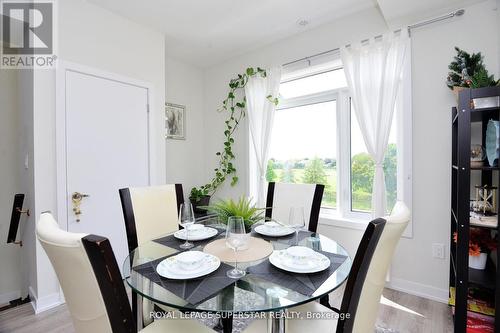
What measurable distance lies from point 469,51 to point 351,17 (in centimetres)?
110

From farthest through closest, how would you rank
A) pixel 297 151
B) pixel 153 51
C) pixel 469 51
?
pixel 297 151 < pixel 153 51 < pixel 469 51

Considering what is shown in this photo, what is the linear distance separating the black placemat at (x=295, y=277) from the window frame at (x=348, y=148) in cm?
151

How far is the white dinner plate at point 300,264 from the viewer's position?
1072 millimetres

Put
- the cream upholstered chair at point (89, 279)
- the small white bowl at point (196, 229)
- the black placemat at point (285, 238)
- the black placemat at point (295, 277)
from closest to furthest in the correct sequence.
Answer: the cream upholstered chair at point (89, 279)
the black placemat at point (295, 277)
the black placemat at point (285, 238)
the small white bowl at point (196, 229)

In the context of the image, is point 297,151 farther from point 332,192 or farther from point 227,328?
point 227,328

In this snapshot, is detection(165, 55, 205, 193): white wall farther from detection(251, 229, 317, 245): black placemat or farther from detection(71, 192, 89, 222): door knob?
detection(251, 229, 317, 245): black placemat

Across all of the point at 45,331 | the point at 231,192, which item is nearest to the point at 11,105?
the point at 45,331

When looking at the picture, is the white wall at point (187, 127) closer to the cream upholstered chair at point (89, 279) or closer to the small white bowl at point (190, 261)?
the small white bowl at point (190, 261)

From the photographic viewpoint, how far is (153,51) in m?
2.83

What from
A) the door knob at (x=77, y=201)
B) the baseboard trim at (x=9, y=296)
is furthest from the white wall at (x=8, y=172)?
the door knob at (x=77, y=201)

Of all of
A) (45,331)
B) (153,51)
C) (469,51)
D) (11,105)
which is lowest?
(45,331)

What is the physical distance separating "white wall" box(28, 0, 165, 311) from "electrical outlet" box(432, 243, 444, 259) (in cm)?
286

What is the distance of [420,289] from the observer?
2.20 metres

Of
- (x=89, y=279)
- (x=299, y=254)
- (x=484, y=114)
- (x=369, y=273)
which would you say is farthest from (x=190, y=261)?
(x=484, y=114)
